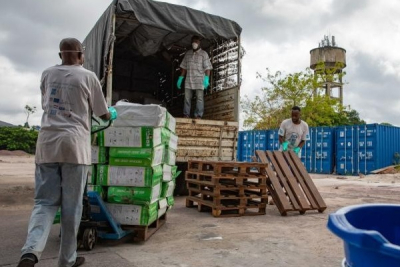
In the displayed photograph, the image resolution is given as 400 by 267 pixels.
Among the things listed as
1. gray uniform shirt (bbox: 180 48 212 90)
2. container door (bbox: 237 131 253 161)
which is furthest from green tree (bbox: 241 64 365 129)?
gray uniform shirt (bbox: 180 48 212 90)

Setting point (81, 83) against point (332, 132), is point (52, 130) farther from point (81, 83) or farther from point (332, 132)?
point (332, 132)

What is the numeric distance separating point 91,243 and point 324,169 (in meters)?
18.4

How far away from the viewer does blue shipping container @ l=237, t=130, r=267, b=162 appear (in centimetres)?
2436

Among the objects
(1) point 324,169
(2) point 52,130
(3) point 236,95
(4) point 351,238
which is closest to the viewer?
(4) point 351,238

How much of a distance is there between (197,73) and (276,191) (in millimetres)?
3633

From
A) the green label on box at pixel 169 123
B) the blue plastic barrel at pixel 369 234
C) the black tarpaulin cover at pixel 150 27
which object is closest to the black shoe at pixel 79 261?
the green label on box at pixel 169 123

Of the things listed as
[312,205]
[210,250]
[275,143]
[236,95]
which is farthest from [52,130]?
[275,143]

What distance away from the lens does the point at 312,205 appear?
6480 millimetres

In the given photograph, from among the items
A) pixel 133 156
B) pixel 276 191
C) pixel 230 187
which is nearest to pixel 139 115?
pixel 133 156

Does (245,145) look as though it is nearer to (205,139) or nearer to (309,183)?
(205,139)

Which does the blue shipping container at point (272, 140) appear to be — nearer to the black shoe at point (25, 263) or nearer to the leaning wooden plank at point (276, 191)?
the leaning wooden plank at point (276, 191)

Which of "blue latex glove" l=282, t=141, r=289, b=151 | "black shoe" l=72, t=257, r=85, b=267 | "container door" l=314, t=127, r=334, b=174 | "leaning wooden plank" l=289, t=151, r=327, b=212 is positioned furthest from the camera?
"container door" l=314, t=127, r=334, b=174

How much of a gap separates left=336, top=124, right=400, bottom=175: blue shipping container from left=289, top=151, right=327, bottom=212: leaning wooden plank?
42.4ft

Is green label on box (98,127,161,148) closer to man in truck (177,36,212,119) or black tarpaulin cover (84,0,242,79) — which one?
black tarpaulin cover (84,0,242,79)
